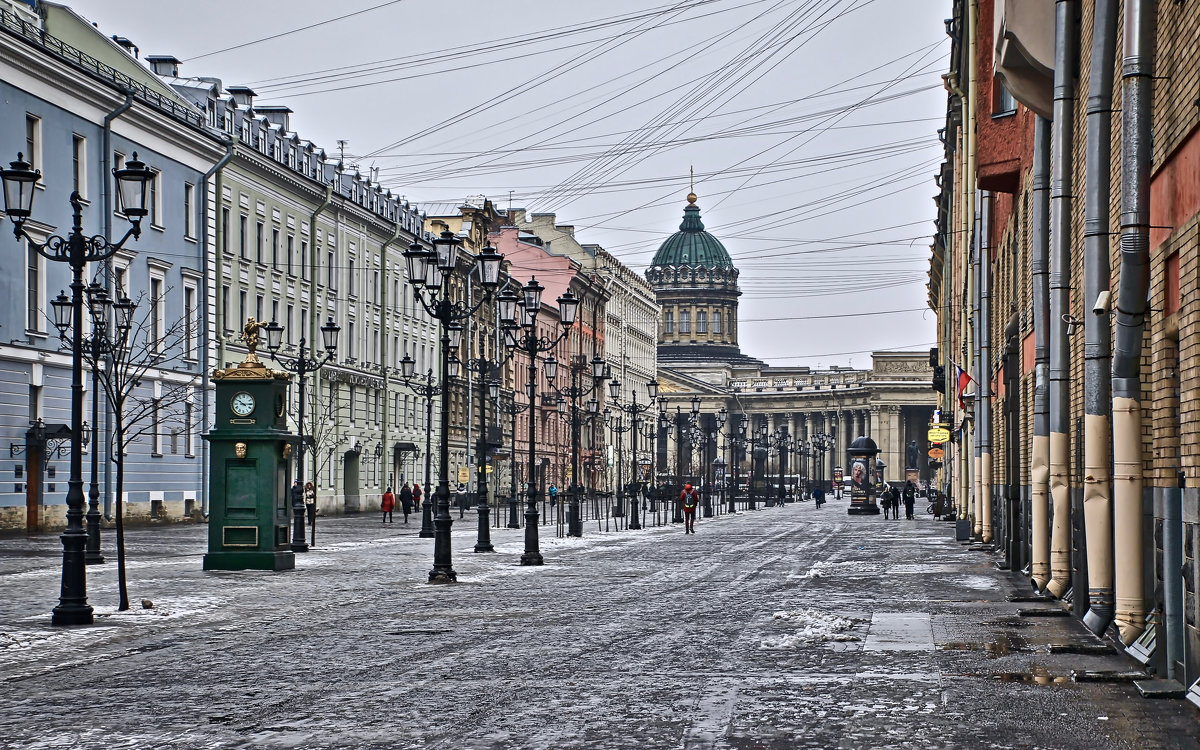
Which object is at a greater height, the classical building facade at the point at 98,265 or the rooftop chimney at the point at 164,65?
the rooftop chimney at the point at 164,65

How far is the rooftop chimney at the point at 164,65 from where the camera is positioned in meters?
58.8

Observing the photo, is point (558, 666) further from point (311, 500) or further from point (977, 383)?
point (311, 500)

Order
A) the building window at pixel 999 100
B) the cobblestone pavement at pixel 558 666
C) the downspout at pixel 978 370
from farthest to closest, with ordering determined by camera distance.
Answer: the downspout at pixel 978 370 → the building window at pixel 999 100 → the cobblestone pavement at pixel 558 666

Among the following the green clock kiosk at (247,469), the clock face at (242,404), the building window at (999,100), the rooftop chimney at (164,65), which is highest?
the rooftop chimney at (164,65)

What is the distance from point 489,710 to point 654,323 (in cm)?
14785

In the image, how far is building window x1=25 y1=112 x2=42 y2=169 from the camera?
43094 mm

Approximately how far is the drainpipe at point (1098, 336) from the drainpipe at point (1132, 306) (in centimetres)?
153

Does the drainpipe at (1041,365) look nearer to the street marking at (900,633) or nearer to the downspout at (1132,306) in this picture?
the street marking at (900,633)

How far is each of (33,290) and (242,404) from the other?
62.7ft

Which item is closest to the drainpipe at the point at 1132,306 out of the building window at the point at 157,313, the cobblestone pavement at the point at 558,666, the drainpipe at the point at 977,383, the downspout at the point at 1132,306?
the downspout at the point at 1132,306

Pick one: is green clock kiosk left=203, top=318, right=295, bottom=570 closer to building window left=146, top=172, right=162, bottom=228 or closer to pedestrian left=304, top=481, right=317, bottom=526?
pedestrian left=304, top=481, right=317, bottom=526

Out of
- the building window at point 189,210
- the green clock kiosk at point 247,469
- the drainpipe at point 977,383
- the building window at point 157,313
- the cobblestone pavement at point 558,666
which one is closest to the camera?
the cobblestone pavement at point 558,666

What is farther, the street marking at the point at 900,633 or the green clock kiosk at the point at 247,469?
the green clock kiosk at the point at 247,469

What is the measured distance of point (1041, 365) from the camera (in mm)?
21422
